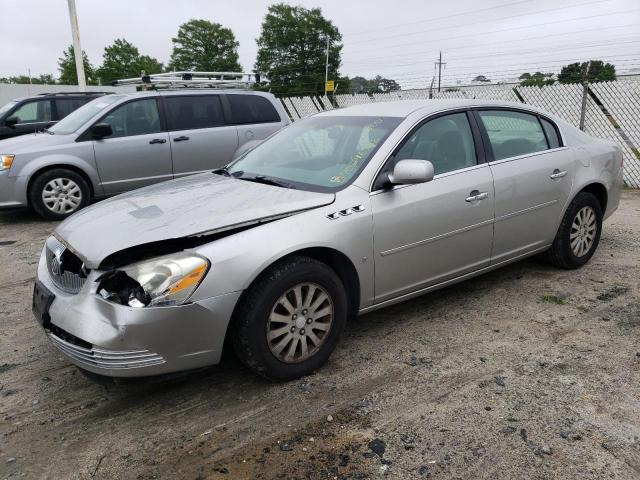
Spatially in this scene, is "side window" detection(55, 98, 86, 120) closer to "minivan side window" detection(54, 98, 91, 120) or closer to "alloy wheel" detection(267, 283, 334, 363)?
"minivan side window" detection(54, 98, 91, 120)

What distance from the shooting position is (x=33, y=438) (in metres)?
2.64

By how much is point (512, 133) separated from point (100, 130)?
212 inches

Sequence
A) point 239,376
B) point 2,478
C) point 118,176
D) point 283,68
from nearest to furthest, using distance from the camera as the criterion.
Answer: point 2,478 → point 239,376 → point 118,176 → point 283,68

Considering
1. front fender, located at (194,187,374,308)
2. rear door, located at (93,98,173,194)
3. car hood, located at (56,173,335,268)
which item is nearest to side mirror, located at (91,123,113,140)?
rear door, located at (93,98,173,194)

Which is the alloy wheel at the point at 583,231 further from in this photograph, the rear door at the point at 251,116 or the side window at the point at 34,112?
the side window at the point at 34,112

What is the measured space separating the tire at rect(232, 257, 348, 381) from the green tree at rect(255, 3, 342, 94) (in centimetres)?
6344

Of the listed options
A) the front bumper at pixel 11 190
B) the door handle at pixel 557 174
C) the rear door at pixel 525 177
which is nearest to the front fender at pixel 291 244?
the rear door at pixel 525 177

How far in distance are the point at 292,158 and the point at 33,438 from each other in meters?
2.37

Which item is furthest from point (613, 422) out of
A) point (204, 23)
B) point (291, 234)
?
point (204, 23)

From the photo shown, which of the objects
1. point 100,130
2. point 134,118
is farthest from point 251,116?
point 100,130

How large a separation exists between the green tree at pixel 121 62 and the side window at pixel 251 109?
57.6 metres

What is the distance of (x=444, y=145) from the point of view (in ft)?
12.6

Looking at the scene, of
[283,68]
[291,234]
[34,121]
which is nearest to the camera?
[291,234]

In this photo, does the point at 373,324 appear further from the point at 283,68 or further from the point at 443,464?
the point at 283,68
